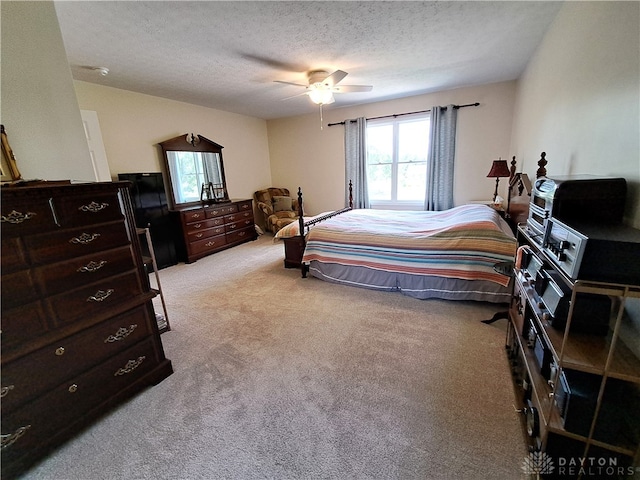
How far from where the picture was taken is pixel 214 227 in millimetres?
4562

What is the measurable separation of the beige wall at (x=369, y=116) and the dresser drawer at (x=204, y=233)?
83.8 inches

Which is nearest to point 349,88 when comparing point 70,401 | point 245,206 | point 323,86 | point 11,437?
point 323,86

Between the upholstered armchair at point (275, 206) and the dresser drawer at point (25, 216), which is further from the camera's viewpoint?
the upholstered armchair at point (275, 206)

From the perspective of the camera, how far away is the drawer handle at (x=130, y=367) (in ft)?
5.05

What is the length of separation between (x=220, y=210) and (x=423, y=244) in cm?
354

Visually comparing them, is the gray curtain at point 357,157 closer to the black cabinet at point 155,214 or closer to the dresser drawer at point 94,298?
the black cabinet at point 155,214

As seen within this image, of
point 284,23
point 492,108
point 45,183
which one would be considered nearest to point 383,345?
point 45,183

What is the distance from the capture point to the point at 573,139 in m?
1.81

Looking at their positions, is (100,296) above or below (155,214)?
below

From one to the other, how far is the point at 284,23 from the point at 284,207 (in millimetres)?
3824

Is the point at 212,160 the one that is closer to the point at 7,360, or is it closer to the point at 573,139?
the point at 7,360

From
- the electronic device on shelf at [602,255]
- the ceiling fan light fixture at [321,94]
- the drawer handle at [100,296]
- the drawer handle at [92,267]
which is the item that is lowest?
the drawer handle at [100,296]

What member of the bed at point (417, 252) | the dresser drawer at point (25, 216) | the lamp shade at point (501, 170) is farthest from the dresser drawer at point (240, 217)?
the lamp shade at point (501, 170)

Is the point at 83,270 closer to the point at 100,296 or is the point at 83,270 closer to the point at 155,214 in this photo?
the point at 100,296
